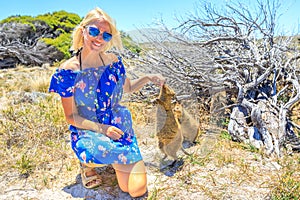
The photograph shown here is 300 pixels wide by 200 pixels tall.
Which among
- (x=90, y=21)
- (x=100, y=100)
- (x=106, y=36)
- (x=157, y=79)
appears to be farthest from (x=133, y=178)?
(x=90, y=21)

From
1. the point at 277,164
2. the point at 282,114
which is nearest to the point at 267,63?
the point at 282,114

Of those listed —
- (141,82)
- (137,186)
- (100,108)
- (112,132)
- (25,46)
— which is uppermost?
(25,46)

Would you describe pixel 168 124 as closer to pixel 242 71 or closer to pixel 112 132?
pixel 112 132

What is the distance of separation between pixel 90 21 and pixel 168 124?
3.01 feet

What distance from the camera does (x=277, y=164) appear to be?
2.78m

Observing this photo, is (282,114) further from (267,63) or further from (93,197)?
(93,197)

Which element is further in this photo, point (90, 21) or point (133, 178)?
point (133, 178)

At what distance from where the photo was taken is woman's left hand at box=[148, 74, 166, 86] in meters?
2.31

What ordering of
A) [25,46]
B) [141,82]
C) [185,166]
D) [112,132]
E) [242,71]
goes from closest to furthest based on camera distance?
[112,132], [141,82], [185,166], [242,71], [25,46]

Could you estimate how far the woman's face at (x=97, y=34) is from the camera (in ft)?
7.05

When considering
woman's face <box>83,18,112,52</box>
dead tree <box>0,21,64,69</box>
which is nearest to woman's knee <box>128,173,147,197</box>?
woman's face <box>83,18,112,52</box>

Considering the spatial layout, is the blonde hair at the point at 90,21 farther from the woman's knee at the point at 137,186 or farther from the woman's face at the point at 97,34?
the woman's knee at the point at 137,186

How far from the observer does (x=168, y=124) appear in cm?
235

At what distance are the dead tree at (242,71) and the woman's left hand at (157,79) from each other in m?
0.18
